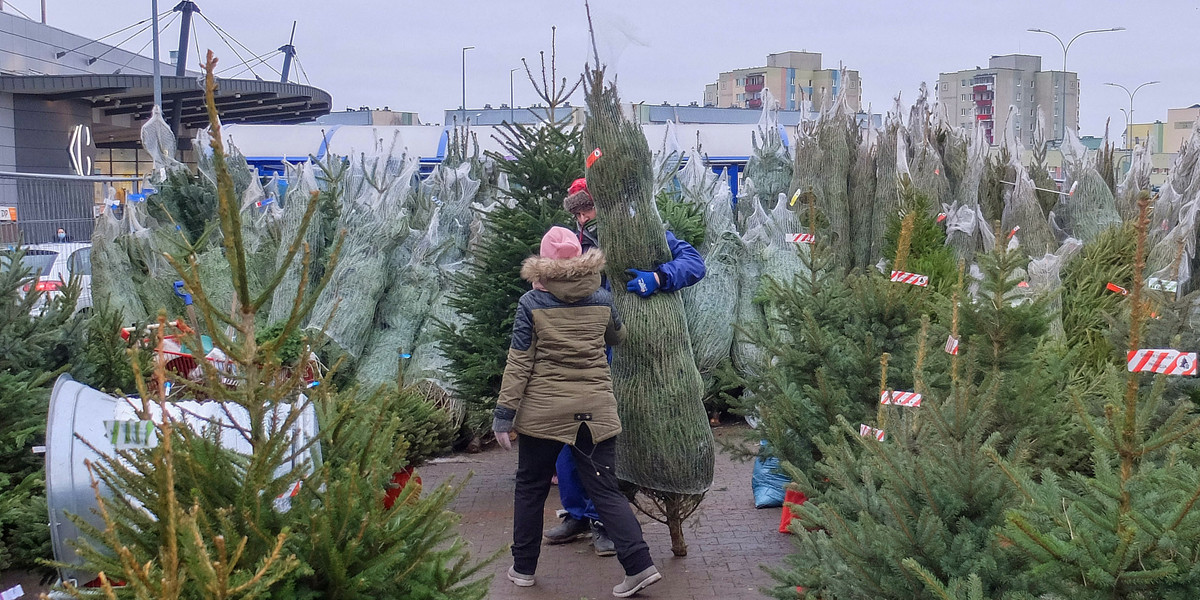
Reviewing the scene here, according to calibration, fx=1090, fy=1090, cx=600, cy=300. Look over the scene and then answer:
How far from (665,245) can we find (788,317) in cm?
103

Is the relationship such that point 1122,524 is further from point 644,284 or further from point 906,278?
point 906,278

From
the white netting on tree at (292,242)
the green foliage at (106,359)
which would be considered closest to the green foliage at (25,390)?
the green foliage at (106,359)

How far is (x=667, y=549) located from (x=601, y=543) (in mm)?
372

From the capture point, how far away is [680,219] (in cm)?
745

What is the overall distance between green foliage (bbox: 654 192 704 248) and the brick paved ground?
5.59ft

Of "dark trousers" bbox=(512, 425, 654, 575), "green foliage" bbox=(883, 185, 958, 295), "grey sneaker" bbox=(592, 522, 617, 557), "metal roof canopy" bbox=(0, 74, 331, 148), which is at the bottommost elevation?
"grey sneaker" bbox=(592, 522, 617, 557)

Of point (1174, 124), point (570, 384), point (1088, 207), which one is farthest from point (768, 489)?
point (1174, 124)

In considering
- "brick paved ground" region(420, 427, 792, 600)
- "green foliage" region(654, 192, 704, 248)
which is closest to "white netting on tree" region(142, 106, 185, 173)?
"brick paved ground" region(420, 427, 792, 600)

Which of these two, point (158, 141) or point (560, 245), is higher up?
point (158, 141)

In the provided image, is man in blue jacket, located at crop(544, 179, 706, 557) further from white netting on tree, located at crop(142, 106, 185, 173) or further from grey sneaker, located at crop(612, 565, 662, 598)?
white netting on tree, located at crop(142, 106, 185, 173)

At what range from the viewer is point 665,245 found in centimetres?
507

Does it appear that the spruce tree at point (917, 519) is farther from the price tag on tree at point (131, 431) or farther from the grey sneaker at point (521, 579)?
the price tag on tree at point (131, 431)

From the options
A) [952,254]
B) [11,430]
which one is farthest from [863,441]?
[952,254]

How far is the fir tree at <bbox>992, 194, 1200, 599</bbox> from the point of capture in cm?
238
